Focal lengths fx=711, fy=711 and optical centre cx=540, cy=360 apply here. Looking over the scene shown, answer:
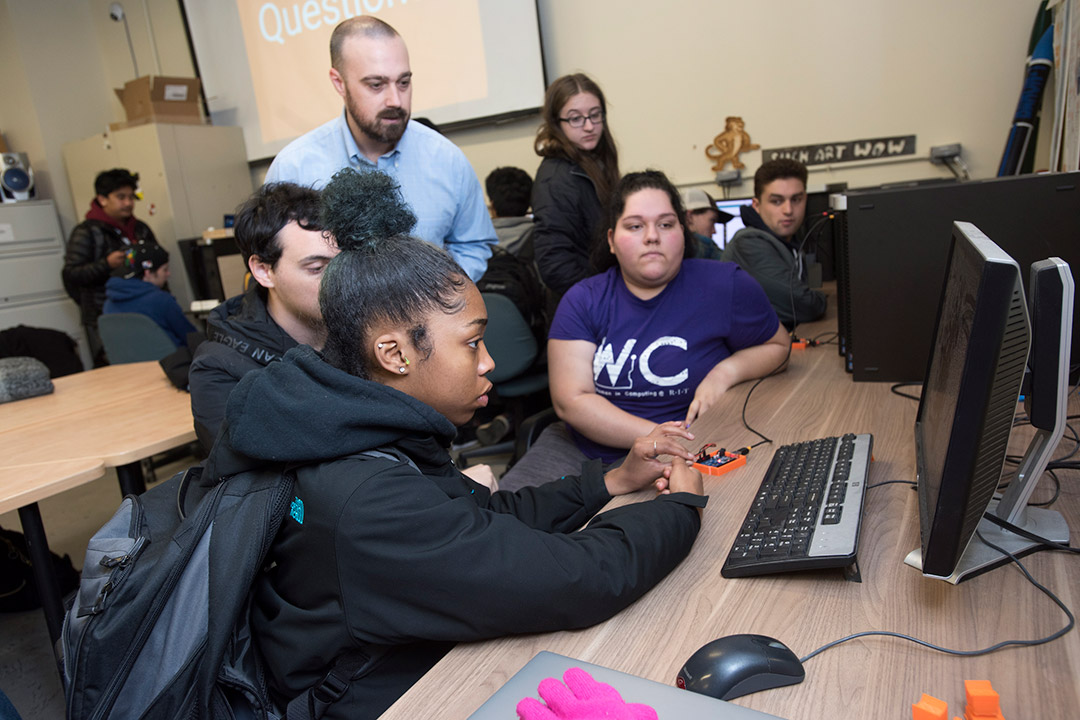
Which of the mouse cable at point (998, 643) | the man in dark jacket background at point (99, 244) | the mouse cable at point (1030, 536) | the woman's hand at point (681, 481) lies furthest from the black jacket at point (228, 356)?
the man in dark jacket background at point (99, 244)

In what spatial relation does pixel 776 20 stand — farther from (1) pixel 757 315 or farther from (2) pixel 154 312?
(2) pixel 154 312

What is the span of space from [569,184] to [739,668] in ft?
6.36

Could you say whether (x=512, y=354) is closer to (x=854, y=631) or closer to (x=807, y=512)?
(x=807, y=512)

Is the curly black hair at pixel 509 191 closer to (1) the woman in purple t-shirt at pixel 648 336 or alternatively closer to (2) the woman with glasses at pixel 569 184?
(2) the woman with glasses at pixel 569 184

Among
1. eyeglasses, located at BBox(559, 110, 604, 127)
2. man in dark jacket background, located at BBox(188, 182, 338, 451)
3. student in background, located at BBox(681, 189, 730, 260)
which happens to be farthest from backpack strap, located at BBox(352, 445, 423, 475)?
student in background, located at BBox(681, 189, 730, 260)

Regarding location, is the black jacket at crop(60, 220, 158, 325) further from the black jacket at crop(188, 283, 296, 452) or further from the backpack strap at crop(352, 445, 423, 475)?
the backpack strap at crop(352, 445, 423, 475)

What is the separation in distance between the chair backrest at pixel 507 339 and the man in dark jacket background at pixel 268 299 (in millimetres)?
1040

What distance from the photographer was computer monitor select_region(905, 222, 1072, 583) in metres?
0.60

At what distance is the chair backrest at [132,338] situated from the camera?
2906mm

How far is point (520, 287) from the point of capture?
2.70 m

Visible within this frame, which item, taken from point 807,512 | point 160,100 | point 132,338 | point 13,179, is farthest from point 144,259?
point 807,512

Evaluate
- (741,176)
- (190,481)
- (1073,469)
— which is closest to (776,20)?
(741,176)

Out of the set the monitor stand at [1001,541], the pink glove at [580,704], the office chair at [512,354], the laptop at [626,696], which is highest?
the pink glove at [580,704]

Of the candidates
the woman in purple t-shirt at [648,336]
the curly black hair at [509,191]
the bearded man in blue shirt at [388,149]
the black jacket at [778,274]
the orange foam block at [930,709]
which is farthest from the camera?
the curly black hair at [509,191]
